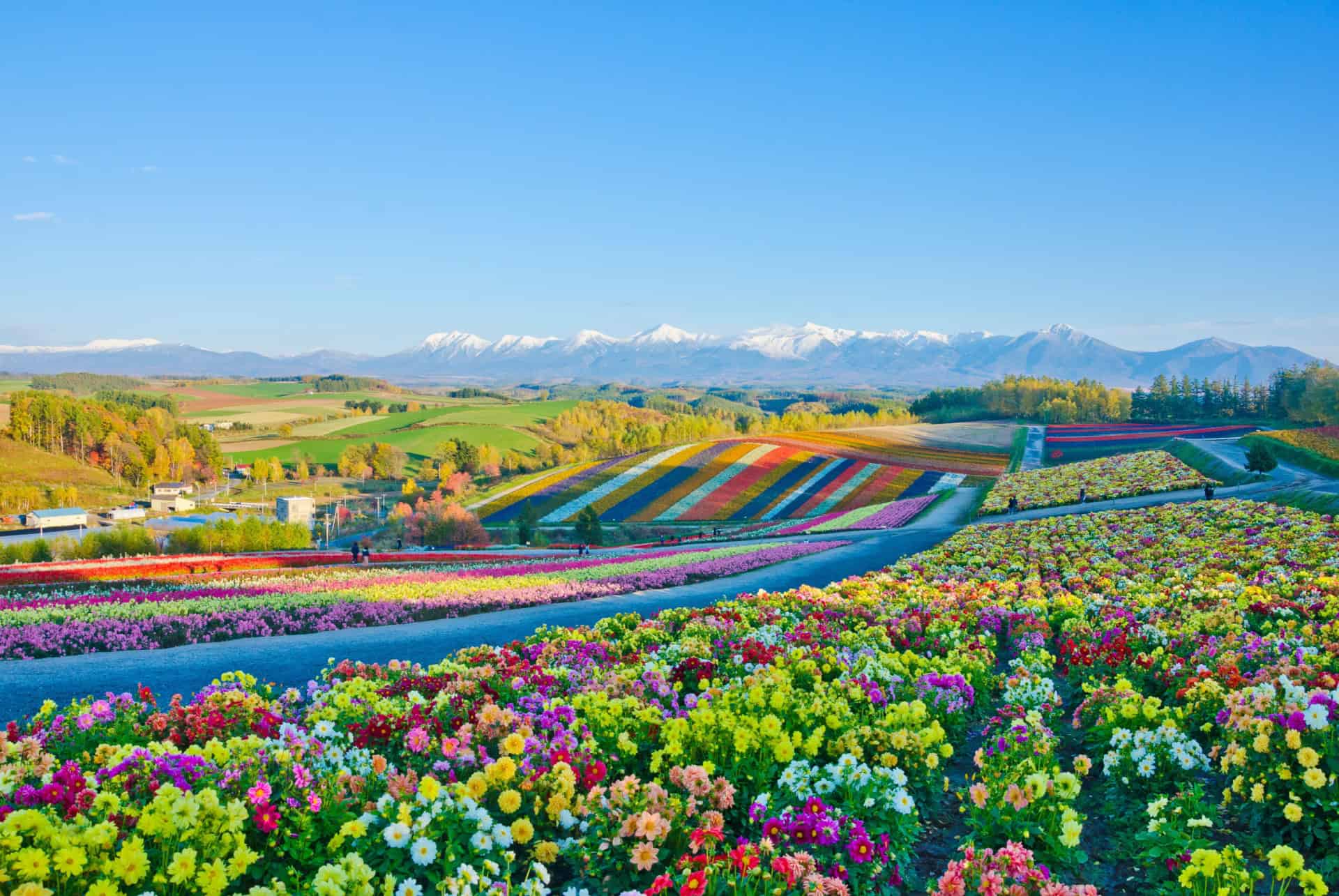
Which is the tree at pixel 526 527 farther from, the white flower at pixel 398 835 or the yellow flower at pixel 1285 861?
the yellow flower at pixel 1285 861

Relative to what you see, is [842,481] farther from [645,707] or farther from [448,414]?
[448,414]

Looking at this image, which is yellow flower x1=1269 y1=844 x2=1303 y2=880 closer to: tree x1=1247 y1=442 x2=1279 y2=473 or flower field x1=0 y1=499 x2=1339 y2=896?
flower field x1=0 y1=499 x2=1339 y2=896

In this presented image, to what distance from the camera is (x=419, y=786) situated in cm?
572

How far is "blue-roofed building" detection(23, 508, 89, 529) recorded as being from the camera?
76.2m

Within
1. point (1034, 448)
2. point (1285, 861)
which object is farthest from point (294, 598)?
point (1034, 448)

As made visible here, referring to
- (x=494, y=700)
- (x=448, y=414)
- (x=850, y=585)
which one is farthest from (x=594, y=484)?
(x=448, y=414)

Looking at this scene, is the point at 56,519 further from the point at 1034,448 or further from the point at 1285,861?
the point at 1034,448

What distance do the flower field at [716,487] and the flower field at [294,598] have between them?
36.0 metres

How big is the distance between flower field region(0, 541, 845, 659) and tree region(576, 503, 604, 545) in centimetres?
2486

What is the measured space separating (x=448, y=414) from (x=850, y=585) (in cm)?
15476

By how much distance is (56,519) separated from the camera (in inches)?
A: 3029

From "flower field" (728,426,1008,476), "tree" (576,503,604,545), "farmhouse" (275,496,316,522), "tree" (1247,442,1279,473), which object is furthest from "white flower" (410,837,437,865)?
"farmhouse" (275,496,316,522)

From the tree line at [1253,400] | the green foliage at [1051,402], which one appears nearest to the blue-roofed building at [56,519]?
the green foliage at [1051,402]

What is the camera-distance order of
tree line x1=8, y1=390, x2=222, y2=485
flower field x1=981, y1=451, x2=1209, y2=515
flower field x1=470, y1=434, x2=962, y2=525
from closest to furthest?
flower field x1=981, y1=451, x2=1209, y2=515 < flower field x1=470, y1=434, x2=962, y2=525 < tree line x1=8, y1=390, x2=222, y2=485
